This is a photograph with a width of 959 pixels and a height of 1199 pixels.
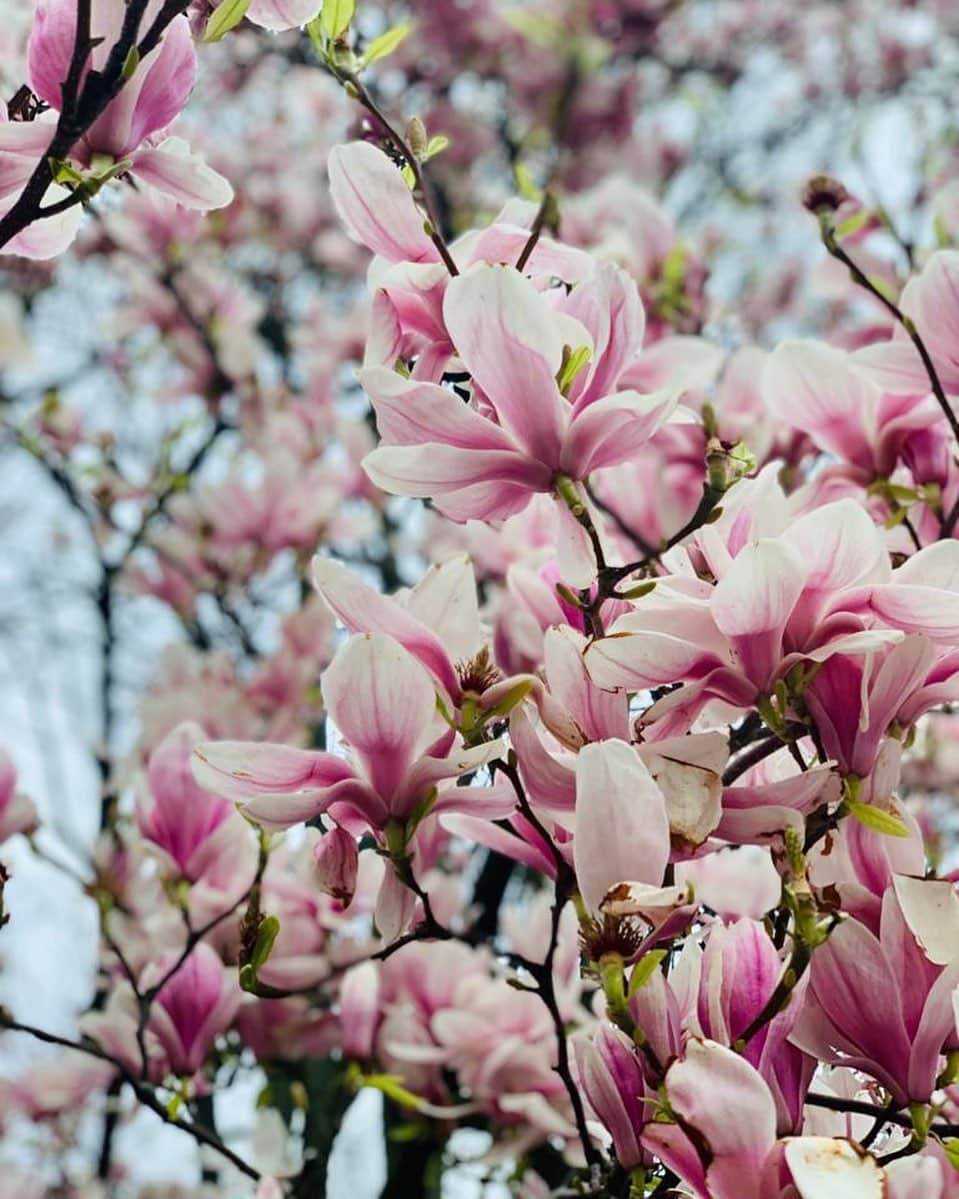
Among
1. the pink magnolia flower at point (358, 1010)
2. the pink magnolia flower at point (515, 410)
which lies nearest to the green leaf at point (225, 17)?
the pink magnolia flower at point (515, 410)

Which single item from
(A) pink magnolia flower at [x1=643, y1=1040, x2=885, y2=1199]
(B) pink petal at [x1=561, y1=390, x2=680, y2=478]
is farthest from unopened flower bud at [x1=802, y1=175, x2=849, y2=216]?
(A) pink magnolia flower at [x1=643, y1=1040, x2=885, y2=1199]

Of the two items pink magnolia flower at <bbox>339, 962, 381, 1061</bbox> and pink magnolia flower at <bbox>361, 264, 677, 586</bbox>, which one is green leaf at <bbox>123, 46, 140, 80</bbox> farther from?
pink magnolia flower at <bbox>339, 962, 381, 1061</bbox>

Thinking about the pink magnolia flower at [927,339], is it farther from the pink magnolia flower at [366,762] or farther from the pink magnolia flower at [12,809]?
the pink magnolia flower at [12,809]

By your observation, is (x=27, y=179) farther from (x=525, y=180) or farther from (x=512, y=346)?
(x=525, y=180)

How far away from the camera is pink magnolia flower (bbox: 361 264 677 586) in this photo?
2.31 ft

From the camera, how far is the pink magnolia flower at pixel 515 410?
27.7 inches

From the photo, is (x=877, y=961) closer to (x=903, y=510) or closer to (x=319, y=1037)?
(x=903, y=510)

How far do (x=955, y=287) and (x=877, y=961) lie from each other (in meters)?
0.48

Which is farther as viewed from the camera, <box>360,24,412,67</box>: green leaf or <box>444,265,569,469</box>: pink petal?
<box>360,24,412,67</box>: green leaf

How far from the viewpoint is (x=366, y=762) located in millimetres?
723

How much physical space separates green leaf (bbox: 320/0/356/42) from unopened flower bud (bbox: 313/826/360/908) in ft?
1.76

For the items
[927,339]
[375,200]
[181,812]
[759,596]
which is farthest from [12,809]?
[927,339]

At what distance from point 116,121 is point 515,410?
29 cm

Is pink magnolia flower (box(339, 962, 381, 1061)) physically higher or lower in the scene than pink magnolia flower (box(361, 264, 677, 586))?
lower
